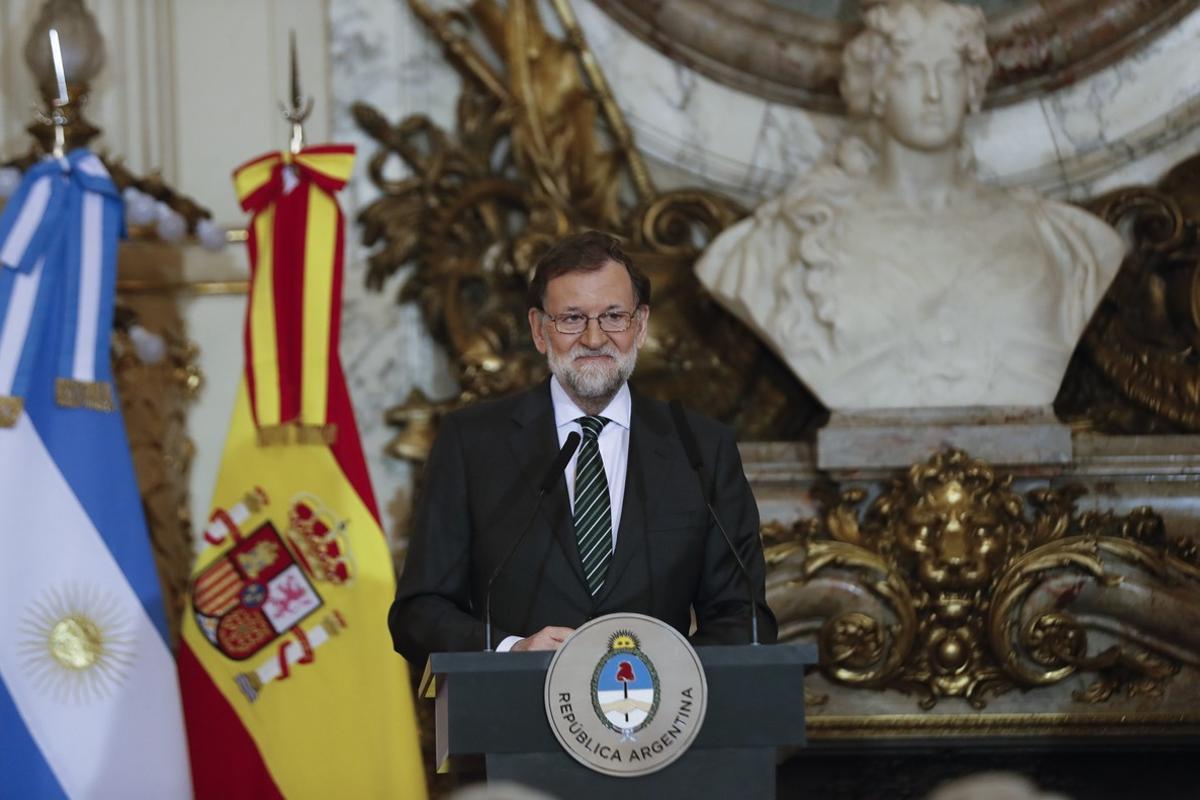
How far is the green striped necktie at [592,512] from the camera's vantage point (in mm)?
3080

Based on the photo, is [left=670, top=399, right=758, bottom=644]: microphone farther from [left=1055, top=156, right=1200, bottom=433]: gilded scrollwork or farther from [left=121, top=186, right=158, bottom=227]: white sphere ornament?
[left=1055, top=156, right=1200, bottom=433]: gilded scrollwork

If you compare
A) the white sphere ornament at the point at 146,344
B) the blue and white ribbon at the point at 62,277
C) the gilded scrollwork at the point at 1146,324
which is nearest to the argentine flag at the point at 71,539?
the blue and white ribbon at the point at 62,277

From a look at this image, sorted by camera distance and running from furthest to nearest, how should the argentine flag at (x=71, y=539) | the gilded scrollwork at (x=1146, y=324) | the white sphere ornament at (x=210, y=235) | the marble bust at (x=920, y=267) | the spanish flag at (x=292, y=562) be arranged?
the gilded scrollwork at (x=1146, y=324) → the white sphere ornament at (x=210, y=235) → the marble bust at (x=920, y=267) → the spanish flag at (x=292, y=562) → the argentine flag at (x=71, y=539)

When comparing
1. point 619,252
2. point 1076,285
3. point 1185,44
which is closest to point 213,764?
point 619,252

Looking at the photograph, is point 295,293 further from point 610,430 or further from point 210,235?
point 610,430

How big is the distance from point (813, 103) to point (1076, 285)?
1.12 meters

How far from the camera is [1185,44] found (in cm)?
561

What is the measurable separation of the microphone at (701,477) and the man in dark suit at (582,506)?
0.05 metres

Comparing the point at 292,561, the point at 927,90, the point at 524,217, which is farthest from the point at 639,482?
the point at 524,217

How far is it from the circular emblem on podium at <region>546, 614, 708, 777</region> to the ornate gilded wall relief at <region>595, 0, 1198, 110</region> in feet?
11.3

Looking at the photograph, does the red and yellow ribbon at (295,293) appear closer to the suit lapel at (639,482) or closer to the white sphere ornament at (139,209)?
the white sphere ornament at (139,209)

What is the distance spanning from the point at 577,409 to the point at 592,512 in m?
0.20

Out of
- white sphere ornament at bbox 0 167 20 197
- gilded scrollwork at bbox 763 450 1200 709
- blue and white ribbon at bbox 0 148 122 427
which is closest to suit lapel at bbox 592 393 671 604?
gilded scrollwork at bbox 763 450 1200 709

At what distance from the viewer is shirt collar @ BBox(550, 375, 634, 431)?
3.21 m
